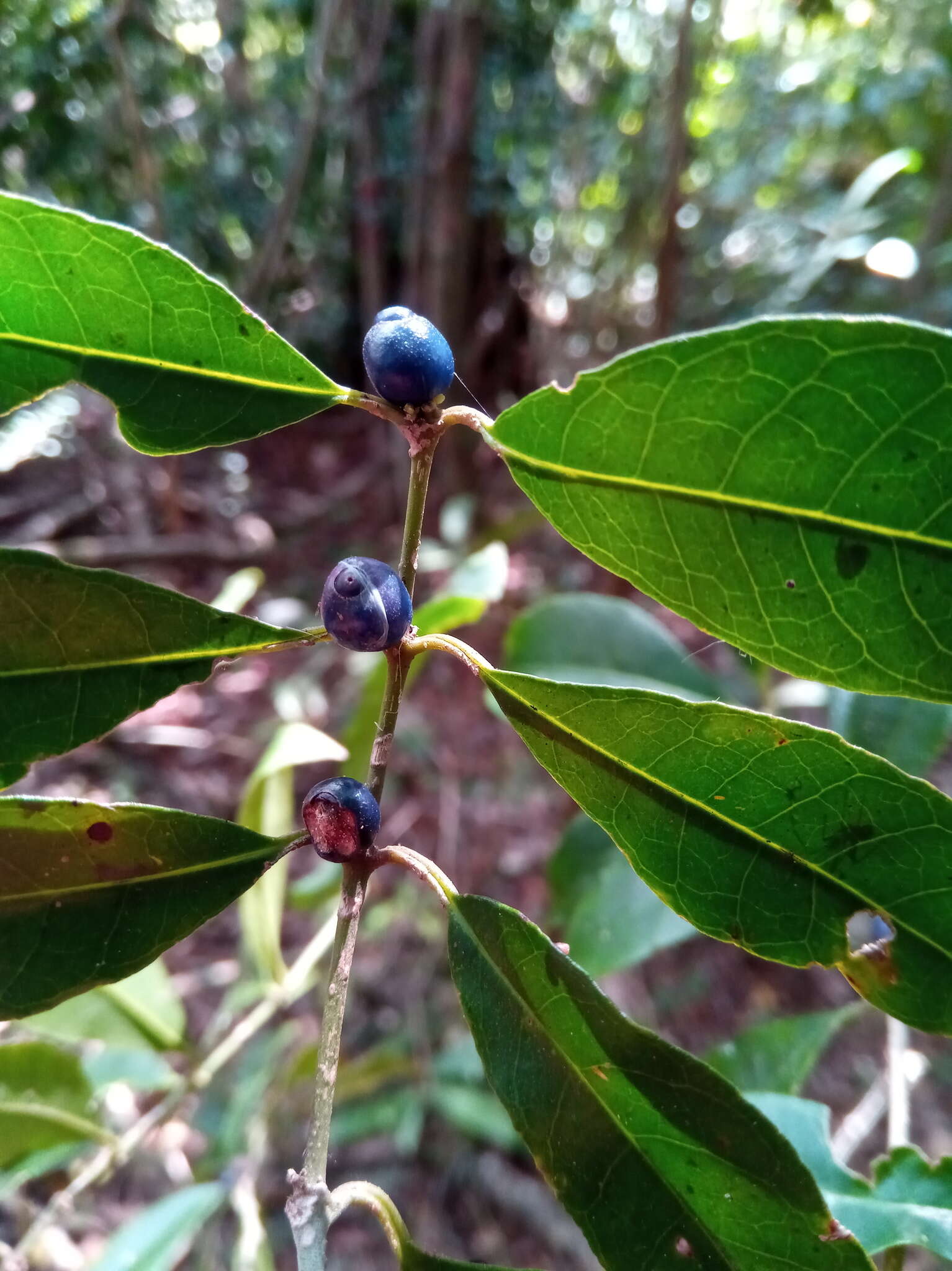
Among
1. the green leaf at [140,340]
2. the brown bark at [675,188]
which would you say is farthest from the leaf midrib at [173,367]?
the brown bark at [675,188]

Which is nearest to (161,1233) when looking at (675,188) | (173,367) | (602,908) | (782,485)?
(602,908)

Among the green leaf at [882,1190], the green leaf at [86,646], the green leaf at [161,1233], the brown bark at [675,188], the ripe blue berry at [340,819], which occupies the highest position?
the brown bark at [675,188]

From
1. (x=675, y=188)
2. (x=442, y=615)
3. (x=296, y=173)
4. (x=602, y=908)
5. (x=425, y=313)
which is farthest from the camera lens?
(x=425, y=313)

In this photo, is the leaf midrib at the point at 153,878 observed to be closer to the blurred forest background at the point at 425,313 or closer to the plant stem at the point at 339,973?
the plant stem at the point at 339,973

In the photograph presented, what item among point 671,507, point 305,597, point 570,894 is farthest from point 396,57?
point 671,507

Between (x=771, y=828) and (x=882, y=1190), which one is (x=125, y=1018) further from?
(x=771, y=828)

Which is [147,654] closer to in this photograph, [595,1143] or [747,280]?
[595,1143]
